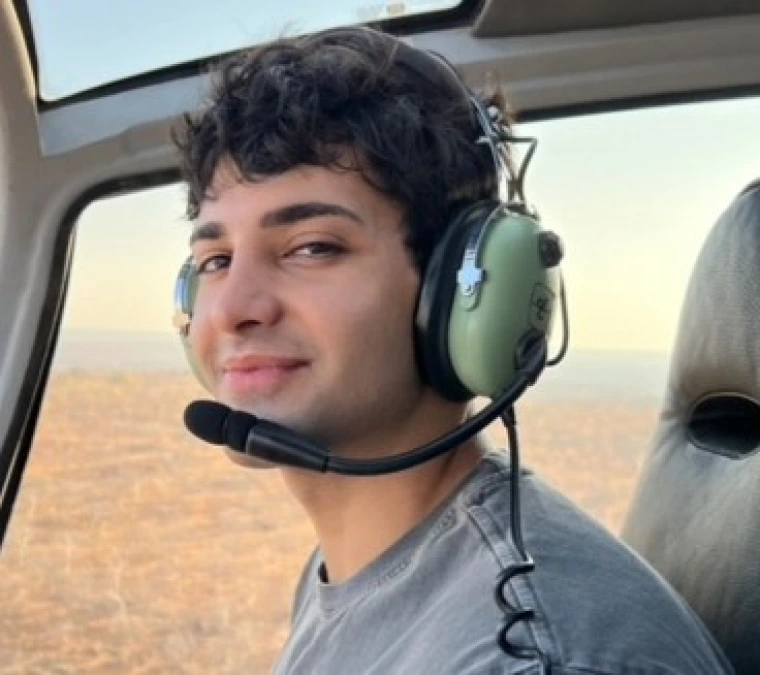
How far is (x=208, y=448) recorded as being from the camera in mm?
1948

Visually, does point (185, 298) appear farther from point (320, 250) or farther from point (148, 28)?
point (148, 28)

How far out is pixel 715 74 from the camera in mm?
1824

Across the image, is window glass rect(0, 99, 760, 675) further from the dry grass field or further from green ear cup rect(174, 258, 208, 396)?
green ear cup rect(174, 258, 208, 396)

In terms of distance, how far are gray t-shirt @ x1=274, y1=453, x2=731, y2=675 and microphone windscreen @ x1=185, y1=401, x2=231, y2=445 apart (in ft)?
0.62

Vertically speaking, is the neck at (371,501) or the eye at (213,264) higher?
the eye at (213,264)

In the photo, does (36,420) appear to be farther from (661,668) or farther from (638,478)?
(661,668)

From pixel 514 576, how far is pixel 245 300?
0.33m

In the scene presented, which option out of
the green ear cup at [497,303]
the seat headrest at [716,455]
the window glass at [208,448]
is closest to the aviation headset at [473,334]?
the green ear cup at [497,303]

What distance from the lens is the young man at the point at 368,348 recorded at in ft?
3.67

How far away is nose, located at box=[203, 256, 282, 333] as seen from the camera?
119cm

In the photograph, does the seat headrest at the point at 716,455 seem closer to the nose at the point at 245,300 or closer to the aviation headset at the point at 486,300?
the aviation headset at the point at 486,300

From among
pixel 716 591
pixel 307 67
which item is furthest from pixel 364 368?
pixel 716 591

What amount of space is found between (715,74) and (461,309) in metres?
0.84

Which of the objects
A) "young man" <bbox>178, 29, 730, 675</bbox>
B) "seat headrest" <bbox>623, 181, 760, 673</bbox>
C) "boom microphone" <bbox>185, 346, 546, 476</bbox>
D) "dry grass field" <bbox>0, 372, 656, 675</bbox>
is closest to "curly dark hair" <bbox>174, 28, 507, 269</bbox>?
"young man" <bbox>178, 29, 730, 675</bbox>
